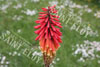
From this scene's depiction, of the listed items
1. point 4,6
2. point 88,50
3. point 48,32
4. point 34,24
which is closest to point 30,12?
point 34,24

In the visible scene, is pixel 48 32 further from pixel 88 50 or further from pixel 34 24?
pixel 34 24

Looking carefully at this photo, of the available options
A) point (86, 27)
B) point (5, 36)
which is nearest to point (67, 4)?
point (86, 27)

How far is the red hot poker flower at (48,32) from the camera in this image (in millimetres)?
3557

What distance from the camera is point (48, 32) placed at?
3.69m

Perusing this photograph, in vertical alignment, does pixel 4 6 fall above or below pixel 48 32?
below

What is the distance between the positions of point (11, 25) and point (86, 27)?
125 inches

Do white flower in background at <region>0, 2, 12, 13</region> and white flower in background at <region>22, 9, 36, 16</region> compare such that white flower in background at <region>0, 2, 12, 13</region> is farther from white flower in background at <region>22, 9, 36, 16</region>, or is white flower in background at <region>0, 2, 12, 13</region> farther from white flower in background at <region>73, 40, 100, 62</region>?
white flower in background at <region>73, 40, 100, 62</region>

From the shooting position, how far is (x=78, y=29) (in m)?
7.84

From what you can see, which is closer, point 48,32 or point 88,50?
point 48,32

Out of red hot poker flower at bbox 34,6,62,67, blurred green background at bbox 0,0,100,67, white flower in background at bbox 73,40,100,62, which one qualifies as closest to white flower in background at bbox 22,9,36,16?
blurred green background at bbox 0,0,100,67

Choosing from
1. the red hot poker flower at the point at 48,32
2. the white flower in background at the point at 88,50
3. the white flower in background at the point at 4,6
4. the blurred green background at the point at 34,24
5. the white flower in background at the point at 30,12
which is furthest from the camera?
the white flower in background at the point at 4,6

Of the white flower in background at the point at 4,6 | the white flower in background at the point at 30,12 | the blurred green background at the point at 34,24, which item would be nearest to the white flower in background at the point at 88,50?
the blurred green background at the point at 34,24

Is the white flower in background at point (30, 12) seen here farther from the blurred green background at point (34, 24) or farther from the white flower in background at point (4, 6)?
the white flower in background at point (4, 6)

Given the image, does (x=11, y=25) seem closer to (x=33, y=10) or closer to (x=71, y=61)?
(x=33, y=10)
